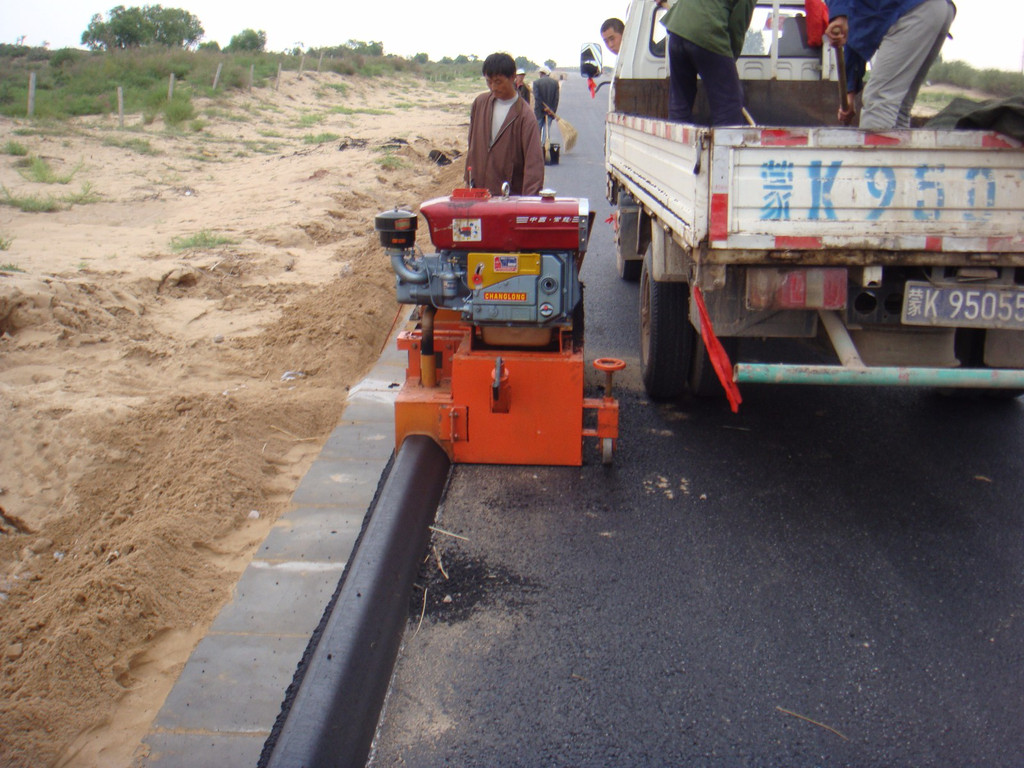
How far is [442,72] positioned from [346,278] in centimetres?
5831

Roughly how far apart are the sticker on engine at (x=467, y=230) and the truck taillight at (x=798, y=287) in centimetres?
136

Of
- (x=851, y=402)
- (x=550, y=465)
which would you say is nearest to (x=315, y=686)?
(x=550, y=465)

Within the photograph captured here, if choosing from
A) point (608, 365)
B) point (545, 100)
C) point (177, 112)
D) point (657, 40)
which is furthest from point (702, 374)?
point (177, 112)

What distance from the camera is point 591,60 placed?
8.32 m

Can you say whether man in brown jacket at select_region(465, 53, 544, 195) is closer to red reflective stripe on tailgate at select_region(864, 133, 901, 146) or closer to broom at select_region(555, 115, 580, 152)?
red reflective stripe on tailgate at select_region(864, 133, 901, 146)

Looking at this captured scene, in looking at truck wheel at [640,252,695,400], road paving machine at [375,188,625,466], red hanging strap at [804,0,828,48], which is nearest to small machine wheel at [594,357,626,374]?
road paving machine at [375,188,625,466]

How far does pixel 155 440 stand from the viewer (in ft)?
16.3

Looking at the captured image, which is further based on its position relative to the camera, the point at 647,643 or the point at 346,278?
the point at 346,278

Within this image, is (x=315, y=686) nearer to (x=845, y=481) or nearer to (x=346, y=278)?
(x=845, y=481)

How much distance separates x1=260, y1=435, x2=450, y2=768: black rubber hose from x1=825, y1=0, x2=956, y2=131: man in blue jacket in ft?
9.90

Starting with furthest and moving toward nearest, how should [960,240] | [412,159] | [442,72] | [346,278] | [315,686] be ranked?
[442,72], [412,159], [346,278], [960,240], [315,686]

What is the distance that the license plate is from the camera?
362 cm

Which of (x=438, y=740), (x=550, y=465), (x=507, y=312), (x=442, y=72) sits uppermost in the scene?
(x=442, y=72)

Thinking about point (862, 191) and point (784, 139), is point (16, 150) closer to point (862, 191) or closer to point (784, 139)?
point (784, 139)
